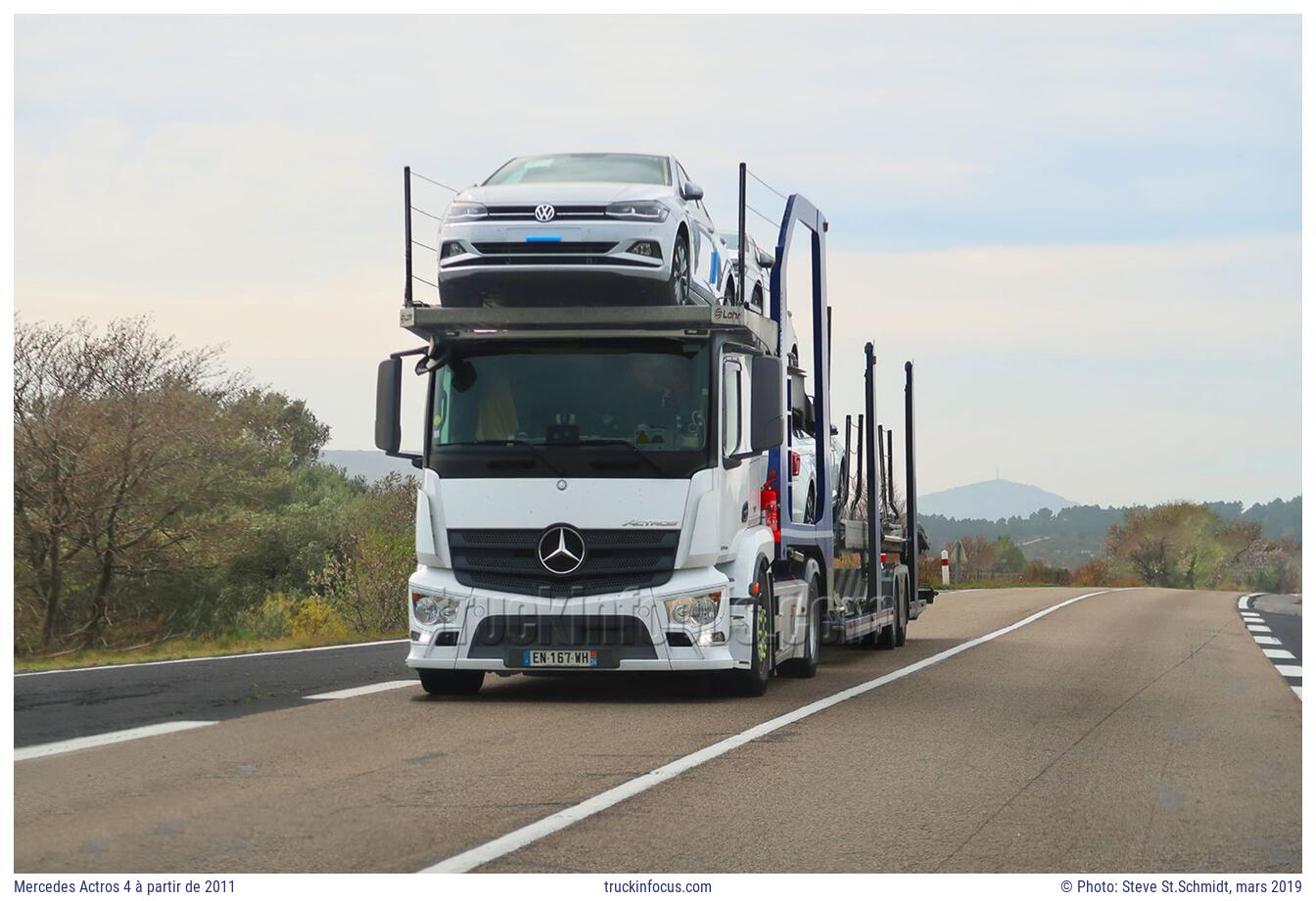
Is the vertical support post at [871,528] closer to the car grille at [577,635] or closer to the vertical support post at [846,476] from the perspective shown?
the vertical support post at [846,476]

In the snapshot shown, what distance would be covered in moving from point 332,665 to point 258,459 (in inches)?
1025

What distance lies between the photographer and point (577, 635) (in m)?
12.4

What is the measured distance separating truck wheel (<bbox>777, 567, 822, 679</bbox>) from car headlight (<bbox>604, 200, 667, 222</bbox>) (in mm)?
3953

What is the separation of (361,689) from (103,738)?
12.1 ft

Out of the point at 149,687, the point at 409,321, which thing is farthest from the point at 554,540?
the point at 149,687

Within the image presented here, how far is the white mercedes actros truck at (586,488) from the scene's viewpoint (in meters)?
12.3

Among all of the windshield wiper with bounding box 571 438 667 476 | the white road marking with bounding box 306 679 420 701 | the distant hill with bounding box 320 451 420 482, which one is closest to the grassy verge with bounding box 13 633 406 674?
the white road marking with bounding box 306 679 420 701

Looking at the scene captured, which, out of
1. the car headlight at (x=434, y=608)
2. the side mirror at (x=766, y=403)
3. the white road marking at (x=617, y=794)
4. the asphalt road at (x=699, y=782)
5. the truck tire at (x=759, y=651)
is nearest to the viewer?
the white road marking at (x=617, y=794)

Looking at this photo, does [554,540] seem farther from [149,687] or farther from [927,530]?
[927,530]

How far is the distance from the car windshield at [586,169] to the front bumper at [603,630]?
10.1ft

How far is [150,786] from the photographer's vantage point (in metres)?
8.28

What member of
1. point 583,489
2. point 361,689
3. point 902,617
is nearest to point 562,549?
point 583,489

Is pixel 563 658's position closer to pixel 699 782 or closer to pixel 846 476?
pixel 699 782

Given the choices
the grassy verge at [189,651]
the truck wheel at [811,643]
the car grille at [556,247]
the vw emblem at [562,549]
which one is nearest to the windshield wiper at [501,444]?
the vw emblem at [562,549]
